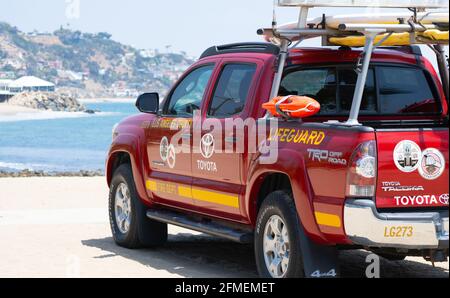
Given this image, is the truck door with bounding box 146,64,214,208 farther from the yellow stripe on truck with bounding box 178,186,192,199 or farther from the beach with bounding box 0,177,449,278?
the beach with bounding box 0,177,449,278

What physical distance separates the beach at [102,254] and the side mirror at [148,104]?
4.41 ft

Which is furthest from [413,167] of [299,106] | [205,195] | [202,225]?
[202,225]

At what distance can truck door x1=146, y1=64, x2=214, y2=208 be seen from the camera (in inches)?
400

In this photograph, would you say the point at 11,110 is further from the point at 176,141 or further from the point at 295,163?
the point at 295,163

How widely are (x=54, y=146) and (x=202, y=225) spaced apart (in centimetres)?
7096

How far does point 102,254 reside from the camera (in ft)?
36.3

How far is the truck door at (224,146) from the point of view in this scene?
934 centimetres

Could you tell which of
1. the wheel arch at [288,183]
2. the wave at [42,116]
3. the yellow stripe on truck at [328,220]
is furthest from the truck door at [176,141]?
the wave at [42,116]

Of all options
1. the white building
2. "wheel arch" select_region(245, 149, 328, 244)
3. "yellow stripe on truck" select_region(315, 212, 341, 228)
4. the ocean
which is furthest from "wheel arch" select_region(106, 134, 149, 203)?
the white building

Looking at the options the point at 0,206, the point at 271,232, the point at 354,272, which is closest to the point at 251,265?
the point at 354,272

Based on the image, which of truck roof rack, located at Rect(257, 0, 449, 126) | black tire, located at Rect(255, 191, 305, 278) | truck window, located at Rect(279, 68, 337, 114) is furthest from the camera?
truck window, located at Rect(279, 68, 337, 114)

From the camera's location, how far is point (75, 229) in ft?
43.3

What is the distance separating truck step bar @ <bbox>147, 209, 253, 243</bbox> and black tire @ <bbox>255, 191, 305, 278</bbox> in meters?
0.37
